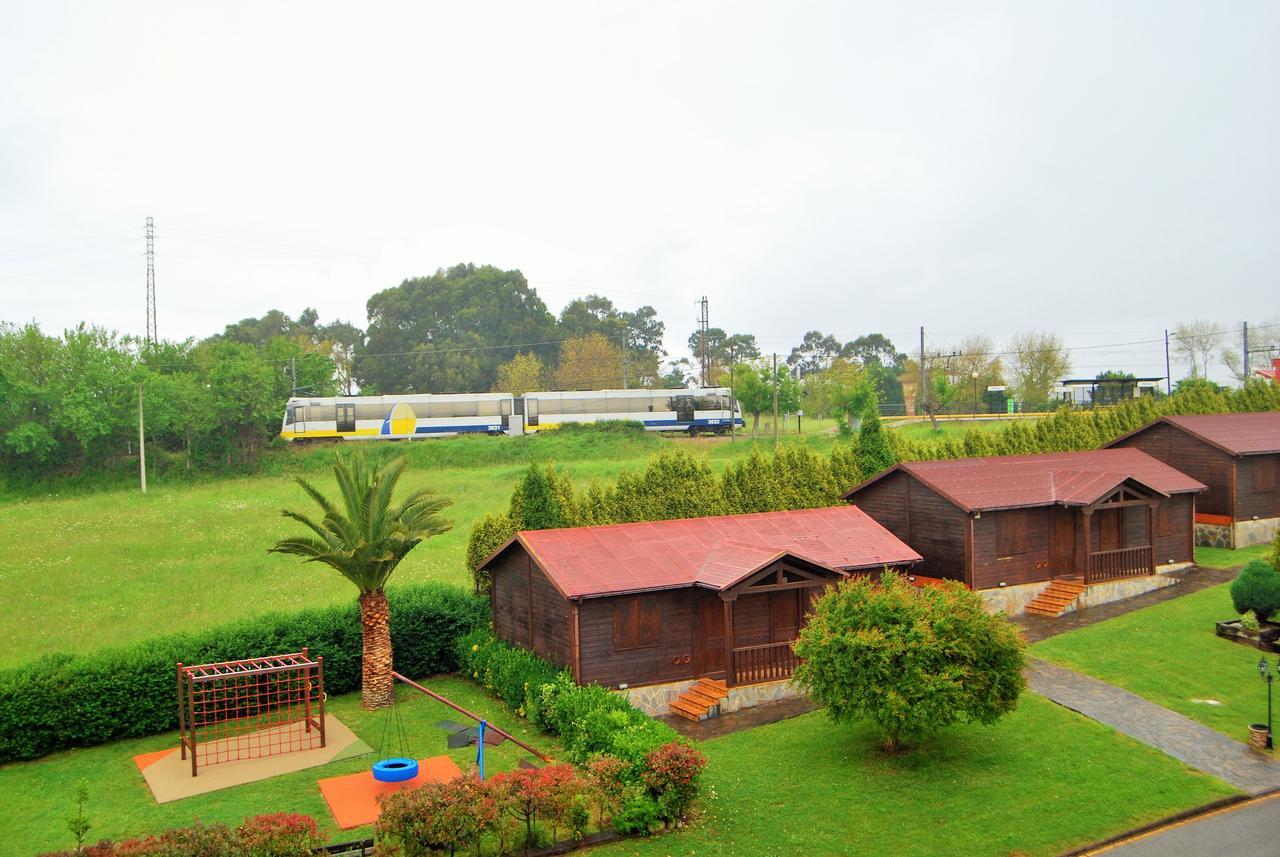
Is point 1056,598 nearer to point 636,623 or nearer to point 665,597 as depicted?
point 665,597

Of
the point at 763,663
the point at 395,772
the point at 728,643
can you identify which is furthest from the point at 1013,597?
the point at 395,772

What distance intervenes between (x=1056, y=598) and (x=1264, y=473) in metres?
A: 13.4

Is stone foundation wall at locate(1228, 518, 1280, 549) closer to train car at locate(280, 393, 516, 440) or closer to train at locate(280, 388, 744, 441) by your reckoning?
train at locate(280, 388, 744, 441)

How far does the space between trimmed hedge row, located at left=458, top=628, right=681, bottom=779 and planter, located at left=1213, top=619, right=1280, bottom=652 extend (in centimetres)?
1488

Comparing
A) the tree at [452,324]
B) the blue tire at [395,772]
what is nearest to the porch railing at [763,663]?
the blue tire at [395,772]

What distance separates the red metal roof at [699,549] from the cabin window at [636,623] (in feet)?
1.54

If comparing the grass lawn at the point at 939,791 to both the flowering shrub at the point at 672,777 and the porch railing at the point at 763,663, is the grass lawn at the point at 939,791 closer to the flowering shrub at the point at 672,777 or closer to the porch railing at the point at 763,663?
the flowering shrub at the point at 672,777

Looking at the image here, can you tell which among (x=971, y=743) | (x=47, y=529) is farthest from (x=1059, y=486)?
(x=47, y=529)

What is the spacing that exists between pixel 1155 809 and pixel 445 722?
44.7 feet

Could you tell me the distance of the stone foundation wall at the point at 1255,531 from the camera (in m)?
32.3

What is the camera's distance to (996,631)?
51.7 feet

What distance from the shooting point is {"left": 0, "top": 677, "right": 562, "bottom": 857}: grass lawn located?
14.7 metres

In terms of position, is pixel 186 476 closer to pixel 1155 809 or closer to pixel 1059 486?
pixel 1059 486

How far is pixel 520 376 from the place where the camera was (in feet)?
302
